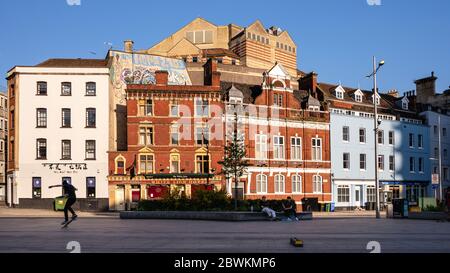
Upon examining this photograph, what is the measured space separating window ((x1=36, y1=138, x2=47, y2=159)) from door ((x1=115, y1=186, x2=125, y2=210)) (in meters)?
8.25

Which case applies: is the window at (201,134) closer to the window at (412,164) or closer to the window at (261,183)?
the window at (261,183)

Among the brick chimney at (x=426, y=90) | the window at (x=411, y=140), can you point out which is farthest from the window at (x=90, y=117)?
the brick chimney at (x=426, y=90)

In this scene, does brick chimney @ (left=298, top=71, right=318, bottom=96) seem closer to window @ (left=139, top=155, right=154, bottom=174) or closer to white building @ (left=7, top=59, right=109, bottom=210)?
window @ (left=139, top=155, right=154, bottom=174)

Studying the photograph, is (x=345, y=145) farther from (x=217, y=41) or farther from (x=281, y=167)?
(x=217, y=41)

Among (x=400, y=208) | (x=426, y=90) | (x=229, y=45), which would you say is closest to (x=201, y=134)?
(x=400, y=208)

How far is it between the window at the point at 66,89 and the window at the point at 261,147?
20.2m

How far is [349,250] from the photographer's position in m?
11.8

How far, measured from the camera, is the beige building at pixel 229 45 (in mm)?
79750

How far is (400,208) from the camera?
1273 inches

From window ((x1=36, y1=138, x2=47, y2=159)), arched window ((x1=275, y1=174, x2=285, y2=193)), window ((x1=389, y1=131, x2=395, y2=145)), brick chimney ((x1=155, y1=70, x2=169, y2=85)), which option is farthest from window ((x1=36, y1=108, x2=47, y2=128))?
window ((x1=389, y1=131, x2=395, y2=145))

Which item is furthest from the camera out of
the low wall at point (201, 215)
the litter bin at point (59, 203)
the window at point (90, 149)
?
the window at point (90, 149)

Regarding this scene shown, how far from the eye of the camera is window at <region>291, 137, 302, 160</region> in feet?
191

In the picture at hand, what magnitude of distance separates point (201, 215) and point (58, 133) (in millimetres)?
28706

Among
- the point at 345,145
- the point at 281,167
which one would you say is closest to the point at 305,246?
the point at 281,167
